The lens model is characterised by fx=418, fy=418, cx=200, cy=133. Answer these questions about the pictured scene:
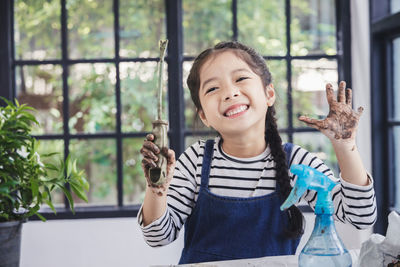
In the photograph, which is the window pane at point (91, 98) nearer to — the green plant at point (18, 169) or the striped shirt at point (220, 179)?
the green plant at point (18, 169)

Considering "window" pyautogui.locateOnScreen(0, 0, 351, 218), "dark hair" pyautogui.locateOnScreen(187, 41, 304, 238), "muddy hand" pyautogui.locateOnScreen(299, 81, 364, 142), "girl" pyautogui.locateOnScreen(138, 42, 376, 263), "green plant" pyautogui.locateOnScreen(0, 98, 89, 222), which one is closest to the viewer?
"muddy hand" pyautogui.locateOnScreen(299, 81, 364, 142)

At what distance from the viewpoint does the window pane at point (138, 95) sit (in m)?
2.43

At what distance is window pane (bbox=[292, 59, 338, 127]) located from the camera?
95.7 inches

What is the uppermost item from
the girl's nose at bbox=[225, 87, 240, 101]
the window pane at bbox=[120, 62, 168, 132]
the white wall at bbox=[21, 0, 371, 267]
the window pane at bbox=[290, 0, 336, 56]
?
the window pane at bbox=[290, 0, 336, 56]

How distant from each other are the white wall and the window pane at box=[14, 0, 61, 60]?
0.99 meters

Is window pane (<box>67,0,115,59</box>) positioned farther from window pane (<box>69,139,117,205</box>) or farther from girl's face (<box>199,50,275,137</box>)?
girl's face (<box>199,50,275,137</box>)

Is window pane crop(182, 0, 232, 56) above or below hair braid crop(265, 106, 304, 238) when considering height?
above

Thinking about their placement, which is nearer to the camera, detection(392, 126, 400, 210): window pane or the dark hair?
the dark hair

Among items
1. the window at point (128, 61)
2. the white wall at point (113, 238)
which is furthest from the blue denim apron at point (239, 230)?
the window at point (128, 61)

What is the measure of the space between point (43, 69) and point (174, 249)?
1.28 metres

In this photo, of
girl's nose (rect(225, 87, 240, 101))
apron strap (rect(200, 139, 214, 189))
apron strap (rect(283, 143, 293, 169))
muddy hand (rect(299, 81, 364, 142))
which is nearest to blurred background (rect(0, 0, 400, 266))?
apron strap (rect(200, 139, 214, 189))

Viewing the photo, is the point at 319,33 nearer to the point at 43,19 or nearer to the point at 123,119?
the point at 123,119

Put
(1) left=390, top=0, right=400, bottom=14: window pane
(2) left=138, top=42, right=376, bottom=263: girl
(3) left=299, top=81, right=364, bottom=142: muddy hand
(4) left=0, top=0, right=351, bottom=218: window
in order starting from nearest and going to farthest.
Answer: (3) left=299, top=81, right=364, bottom=142: muddy hand
(2) left=138, top=42, right=376, bottom=263: girl
(1) left=390, top=0, right=400, bottom=14: window pane
(4) left=0, top=0, right=351, bottom=218: window

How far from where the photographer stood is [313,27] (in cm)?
249
